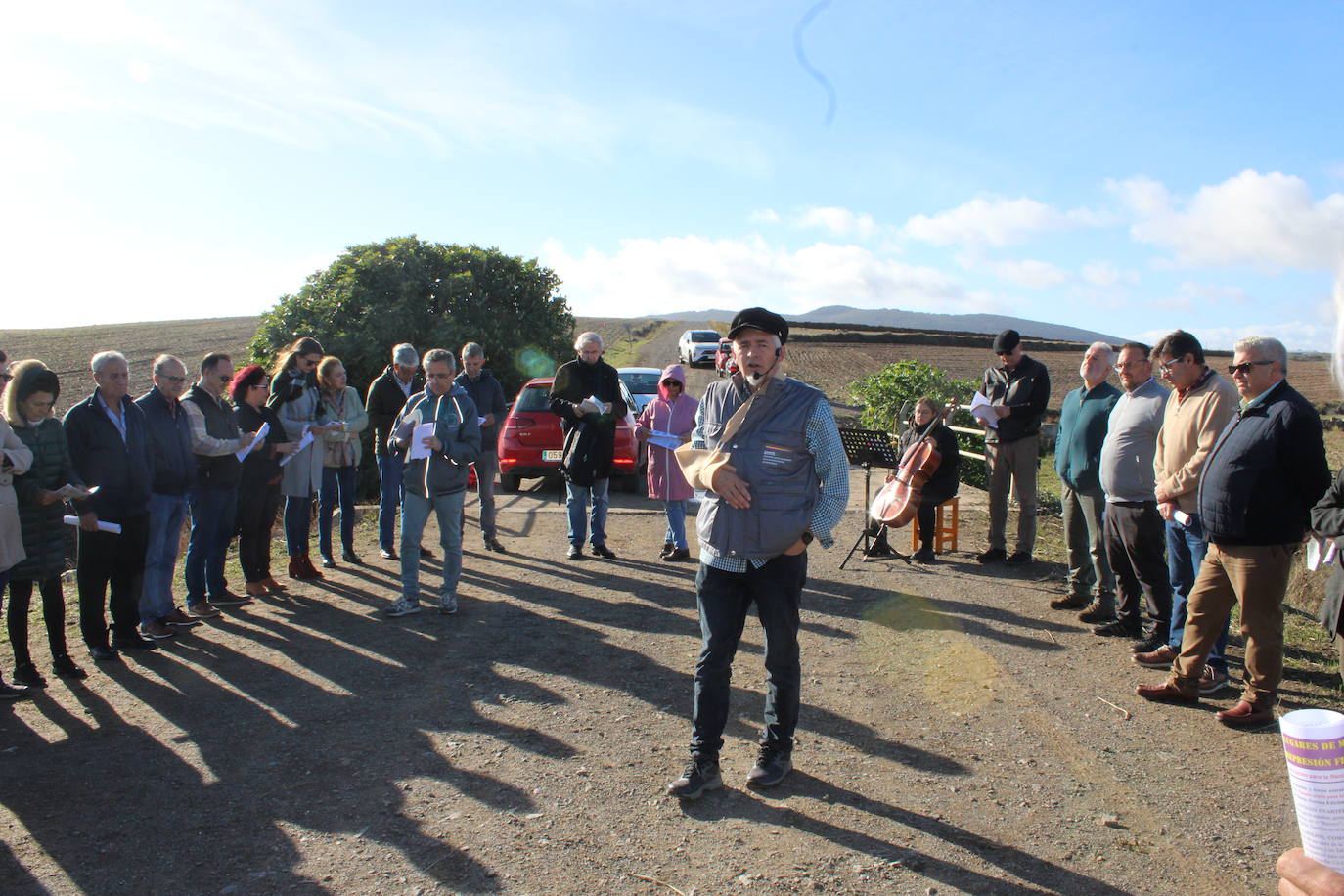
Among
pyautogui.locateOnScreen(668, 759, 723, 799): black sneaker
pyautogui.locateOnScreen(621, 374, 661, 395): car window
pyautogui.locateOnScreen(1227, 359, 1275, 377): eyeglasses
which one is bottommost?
pyautogui.locateOnScreen(668, 759, 723, 799): black sneaker

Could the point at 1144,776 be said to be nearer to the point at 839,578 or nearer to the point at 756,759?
the point at 756,759

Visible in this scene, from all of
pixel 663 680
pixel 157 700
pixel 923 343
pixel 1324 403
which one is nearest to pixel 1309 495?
pixel 663 680

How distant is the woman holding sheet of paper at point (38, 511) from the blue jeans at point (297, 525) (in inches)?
92.5

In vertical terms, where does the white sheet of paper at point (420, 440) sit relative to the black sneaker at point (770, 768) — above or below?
above

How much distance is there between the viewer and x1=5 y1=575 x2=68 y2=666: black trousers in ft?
16.7

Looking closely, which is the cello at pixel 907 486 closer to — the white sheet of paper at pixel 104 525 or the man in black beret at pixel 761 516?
the man in black beret at pixel 761 516

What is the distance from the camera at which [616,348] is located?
64375 millimetres

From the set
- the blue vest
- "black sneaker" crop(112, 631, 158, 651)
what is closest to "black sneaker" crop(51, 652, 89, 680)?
"black sneaker" crop(112, 631, 158, 651)

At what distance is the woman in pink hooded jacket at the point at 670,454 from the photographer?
8.17 meters

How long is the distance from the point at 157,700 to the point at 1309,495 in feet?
19.4

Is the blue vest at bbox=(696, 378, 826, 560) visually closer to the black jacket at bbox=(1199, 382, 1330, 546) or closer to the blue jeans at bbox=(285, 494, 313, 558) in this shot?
the black jacket at bbox=(1199, 382, 1330, 546)

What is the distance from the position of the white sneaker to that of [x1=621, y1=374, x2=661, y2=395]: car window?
28.5ft

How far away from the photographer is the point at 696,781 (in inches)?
150

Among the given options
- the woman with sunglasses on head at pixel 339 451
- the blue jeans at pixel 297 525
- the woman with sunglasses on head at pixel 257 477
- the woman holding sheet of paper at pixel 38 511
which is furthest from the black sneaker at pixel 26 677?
the woman with sunglasses on head at pixel 339 451
